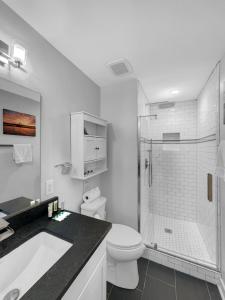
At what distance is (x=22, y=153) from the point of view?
3.53 feet

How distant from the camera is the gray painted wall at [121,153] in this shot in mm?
1968

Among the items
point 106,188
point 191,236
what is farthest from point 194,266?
point 106,188

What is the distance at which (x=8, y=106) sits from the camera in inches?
39.6

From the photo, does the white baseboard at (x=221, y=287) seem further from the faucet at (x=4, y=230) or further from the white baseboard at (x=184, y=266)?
the faucet at (x=4, y=230)

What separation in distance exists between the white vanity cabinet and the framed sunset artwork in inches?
38.5

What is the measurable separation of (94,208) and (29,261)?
91 cm

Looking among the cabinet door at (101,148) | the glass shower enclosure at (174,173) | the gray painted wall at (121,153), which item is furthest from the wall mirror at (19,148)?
the glass shower enclosure at (174,173)

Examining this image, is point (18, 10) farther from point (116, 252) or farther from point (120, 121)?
point (116, 252)

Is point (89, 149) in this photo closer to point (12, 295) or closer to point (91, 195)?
point (91, 195)

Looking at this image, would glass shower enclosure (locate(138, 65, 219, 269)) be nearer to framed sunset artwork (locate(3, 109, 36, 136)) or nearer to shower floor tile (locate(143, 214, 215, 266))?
shower floor tile (locate(143, 214, 215, 266))

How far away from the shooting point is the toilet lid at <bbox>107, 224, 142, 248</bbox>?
55.7 inches

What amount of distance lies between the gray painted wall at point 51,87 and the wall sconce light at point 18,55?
0.23 ft

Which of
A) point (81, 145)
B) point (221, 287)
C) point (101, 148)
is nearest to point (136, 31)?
point (81, 145)

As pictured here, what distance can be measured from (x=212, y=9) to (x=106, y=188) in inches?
82.6
